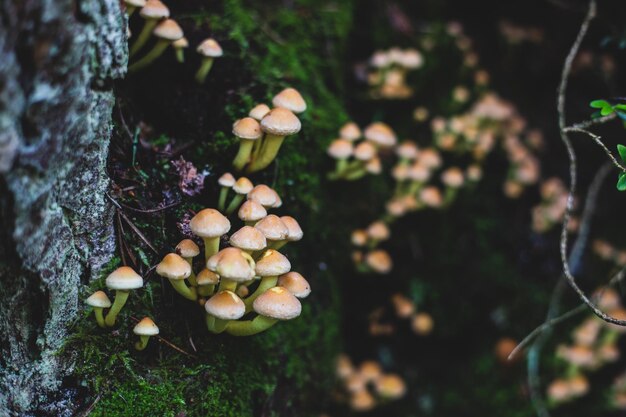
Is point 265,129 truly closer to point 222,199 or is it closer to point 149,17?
point 222,199

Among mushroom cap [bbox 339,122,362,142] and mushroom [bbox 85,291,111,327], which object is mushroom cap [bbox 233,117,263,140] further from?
mushroom cap [bbox 339,122,362,142]

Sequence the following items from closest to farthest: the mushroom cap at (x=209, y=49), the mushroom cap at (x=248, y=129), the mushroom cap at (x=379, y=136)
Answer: the mushroom cap at (x=248, y=129) < the mushroom cap at (x=209, y=49) < the mushroom cap at (x=379, y=136)

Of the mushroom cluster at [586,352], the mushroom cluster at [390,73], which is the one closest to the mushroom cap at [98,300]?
the mushroom cluster at [390,73]

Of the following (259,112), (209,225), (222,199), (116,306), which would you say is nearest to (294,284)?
(209,225)

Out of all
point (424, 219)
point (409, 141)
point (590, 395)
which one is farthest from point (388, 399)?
point (409, 141)

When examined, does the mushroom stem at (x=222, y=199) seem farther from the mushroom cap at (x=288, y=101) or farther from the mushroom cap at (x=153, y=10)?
the mushroom cap at (x=153, y=10)

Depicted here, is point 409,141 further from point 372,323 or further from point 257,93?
point 257,93

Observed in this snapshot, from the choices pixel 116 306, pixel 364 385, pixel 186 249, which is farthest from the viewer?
pixel 364 385

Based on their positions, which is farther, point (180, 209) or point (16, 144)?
point (180, 209)
